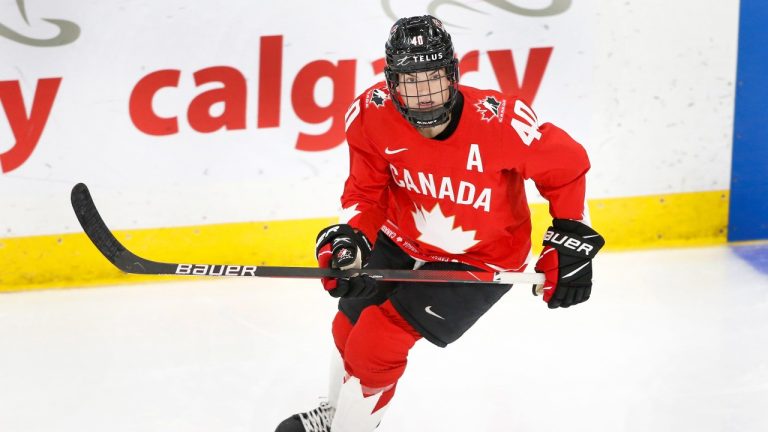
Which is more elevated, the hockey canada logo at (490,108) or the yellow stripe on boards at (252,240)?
the hockey canada logo at (490,108)

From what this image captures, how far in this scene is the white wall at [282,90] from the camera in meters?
4.11

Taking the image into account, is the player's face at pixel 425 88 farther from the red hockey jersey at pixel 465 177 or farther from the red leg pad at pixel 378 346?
the red leg pad at pixel 378 346

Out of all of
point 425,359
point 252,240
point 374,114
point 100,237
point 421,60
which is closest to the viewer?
point 421,60

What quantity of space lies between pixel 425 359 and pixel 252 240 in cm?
129

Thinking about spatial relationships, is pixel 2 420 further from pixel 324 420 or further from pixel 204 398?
pixel 324 420

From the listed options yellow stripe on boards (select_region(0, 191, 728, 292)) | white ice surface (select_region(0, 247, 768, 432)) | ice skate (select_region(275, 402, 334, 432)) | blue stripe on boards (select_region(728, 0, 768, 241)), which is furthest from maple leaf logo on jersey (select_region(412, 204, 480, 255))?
blue stripe on boards (select_region(728, 0, 768, 241))

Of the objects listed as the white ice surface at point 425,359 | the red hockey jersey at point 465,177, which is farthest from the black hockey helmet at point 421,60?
the white ice surface at point 425,359

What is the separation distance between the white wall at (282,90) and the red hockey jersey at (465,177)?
1.64 metres

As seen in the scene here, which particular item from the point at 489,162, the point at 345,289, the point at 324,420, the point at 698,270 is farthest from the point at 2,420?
the point at 698,270

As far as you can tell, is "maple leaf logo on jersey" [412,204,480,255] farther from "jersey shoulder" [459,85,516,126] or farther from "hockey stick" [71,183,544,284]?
"jersey shoulder" [459,85,516,126]

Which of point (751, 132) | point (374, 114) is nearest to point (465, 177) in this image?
point (374, 114)

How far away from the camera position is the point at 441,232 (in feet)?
8.52

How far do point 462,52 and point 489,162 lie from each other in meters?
1.91

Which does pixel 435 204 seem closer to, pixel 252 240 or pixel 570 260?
pixel 570 260
